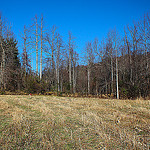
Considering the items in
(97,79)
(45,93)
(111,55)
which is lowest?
(45,93)

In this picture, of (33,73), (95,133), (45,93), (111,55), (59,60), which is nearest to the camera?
(95,133)

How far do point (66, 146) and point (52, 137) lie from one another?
487 millimetres

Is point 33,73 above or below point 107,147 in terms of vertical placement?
above

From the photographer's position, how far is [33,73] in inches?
682

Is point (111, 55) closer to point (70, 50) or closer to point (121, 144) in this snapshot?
point (70, 50)

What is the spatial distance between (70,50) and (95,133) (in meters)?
19.2

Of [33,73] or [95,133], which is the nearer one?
[95,133]

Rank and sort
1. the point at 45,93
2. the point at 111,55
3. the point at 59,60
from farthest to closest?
the point at 59,60 → the point at 45,93 → the point at 111,55

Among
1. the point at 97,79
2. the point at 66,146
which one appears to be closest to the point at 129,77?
the point at 97,79

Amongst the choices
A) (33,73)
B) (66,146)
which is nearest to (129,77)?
(33,73)

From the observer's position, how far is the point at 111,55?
553 inches

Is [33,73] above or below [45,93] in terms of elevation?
above

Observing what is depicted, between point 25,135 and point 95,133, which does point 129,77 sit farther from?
point 25,135

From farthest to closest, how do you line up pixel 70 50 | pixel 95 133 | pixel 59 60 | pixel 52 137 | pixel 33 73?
pixel 70 50, pixel 59 60, pixel 33 73, pixel 95 133, pixel 52 137
